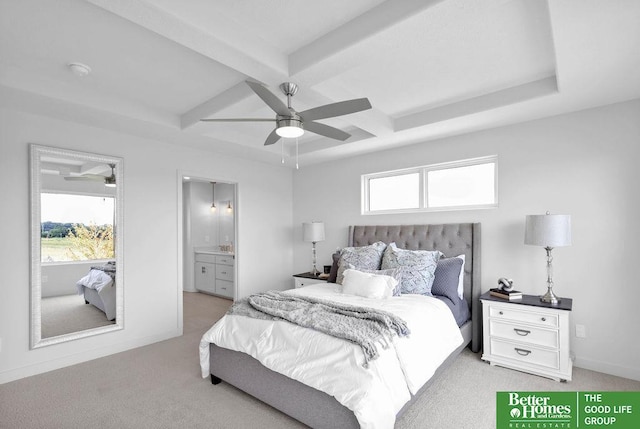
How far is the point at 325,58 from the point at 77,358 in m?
3.79

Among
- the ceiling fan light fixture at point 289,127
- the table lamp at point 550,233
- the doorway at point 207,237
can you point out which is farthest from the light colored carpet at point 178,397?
the doorway at point 207,237

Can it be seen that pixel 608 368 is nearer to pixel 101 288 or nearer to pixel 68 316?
pixel 101 288

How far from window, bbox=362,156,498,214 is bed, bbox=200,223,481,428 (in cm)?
33

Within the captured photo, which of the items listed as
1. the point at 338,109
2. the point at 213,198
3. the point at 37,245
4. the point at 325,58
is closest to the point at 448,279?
the point at 338,109

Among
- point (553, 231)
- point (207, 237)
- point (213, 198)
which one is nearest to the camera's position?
point (553, 231)

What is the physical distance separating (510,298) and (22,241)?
469cm

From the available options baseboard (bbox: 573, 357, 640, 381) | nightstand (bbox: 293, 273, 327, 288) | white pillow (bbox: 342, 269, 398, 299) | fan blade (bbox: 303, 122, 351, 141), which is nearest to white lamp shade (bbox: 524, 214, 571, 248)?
baseboard (bbox: 573, 357, 640, 381)

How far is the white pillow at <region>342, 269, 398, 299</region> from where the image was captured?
10.2ft

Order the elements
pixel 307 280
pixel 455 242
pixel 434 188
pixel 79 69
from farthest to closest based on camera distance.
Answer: pixel 307 280
pixel 434 188
pixel 455 242
pixel 79 69

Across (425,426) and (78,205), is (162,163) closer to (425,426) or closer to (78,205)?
(78,205)

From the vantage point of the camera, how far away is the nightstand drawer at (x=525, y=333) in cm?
286

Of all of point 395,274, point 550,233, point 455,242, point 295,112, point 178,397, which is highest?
point 295,112

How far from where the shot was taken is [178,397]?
2.64 metres

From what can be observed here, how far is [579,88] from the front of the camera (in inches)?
104
